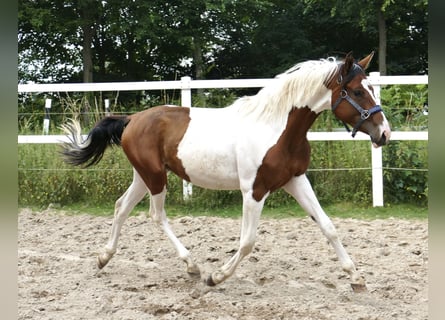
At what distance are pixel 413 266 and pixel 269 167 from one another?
1.68 metres

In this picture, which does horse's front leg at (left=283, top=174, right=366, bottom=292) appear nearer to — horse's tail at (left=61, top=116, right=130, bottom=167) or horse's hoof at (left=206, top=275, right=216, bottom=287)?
horse's hoof at (left=206, top=275, right=216, bottom=287)

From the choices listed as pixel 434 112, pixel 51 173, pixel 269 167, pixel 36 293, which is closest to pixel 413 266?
pixel 269 167

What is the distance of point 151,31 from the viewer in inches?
703

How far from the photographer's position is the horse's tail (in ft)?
15.1

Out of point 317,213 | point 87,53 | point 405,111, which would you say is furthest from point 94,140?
point 87,53

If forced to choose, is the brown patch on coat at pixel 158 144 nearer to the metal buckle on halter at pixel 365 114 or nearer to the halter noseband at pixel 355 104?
the halter noseband at pixel 355 104

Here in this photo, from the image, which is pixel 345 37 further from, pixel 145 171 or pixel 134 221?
pixel 145 171

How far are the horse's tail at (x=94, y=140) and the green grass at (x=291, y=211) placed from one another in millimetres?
2174

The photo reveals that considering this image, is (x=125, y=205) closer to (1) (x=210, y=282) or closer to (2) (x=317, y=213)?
(1) (x=210, y=282)

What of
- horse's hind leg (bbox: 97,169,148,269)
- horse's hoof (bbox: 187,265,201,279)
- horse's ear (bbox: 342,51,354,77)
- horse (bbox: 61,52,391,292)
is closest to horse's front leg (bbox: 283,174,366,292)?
horse (bbox: 61,52,391,292)

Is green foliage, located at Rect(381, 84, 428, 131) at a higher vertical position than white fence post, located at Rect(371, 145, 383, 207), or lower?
higher

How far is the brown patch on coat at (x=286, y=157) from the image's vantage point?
3.62m

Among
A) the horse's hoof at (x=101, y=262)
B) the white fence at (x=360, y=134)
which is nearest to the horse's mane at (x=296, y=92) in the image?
the horse's hoof at (x=101, y=262)

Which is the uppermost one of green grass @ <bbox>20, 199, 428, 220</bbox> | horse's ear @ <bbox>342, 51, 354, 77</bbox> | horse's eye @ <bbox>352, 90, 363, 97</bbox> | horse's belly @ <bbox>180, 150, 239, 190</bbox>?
horse's ear @ <bbox>342, 51, 354, 77</bbox>
